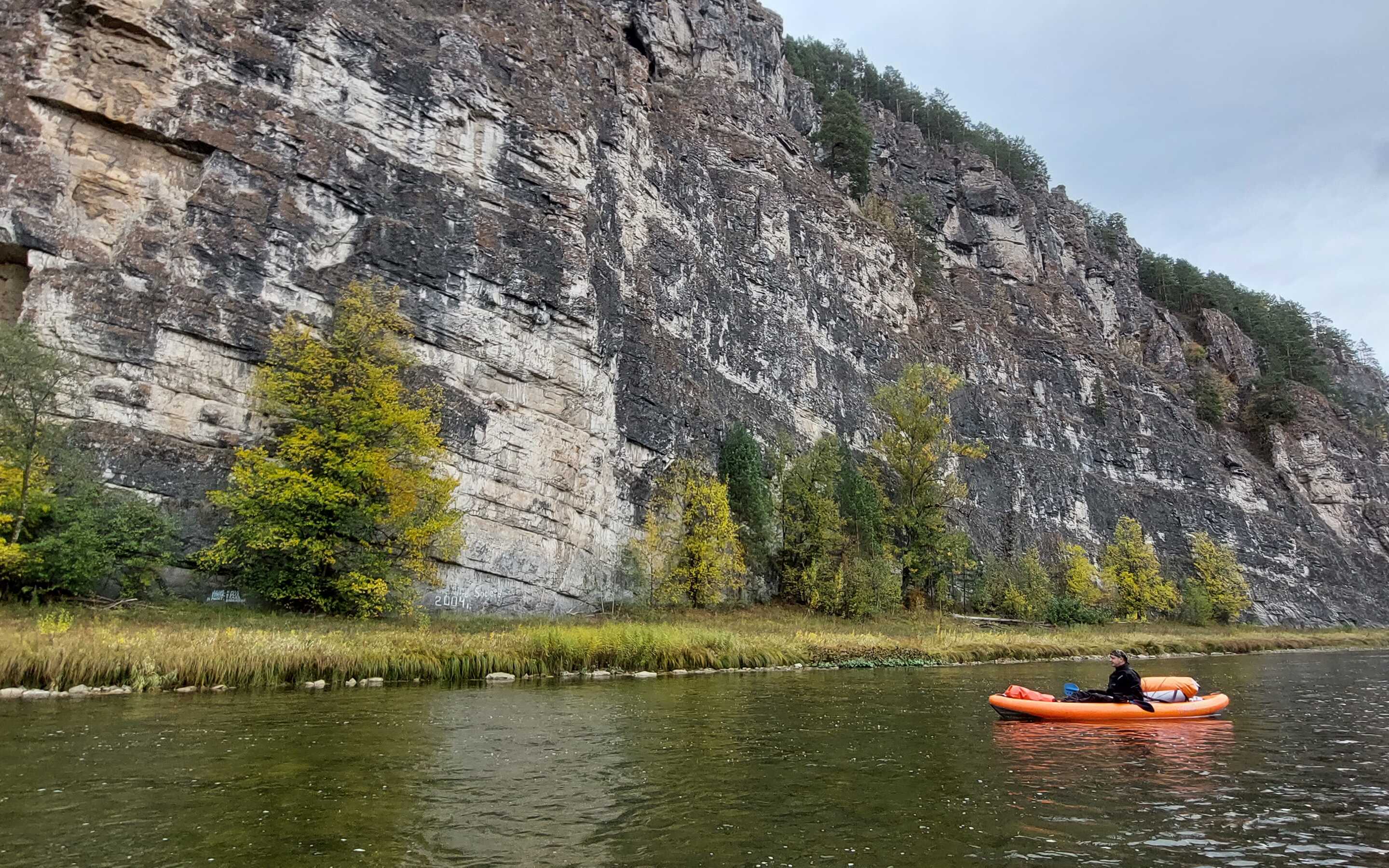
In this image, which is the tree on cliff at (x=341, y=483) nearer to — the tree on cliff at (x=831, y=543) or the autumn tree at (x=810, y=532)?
the autumn tree at (x=810, y=532)

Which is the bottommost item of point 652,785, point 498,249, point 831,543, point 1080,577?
point 652,785

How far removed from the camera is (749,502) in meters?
44.7

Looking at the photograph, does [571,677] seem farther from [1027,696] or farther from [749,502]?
[749,502]

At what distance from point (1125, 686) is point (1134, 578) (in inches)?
2212

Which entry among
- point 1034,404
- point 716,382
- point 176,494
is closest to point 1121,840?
point 176,494

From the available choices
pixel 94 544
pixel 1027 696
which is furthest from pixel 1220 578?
pixel 94 544

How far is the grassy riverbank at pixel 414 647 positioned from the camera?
621 inches

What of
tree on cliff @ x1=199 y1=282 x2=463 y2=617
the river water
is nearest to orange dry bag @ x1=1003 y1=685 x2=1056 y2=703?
the river water

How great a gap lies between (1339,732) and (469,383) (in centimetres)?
3041

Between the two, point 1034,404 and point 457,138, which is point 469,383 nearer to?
point 457,138

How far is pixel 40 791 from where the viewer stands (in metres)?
8.27

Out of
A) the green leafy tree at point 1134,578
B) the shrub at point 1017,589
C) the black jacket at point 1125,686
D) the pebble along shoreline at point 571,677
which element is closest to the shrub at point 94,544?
the pebble along shoreline at point 571,677

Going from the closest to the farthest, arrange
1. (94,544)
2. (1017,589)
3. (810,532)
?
(94,544)
(810,532)
(1017,589)

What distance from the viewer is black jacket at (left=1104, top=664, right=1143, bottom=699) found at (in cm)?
1706
